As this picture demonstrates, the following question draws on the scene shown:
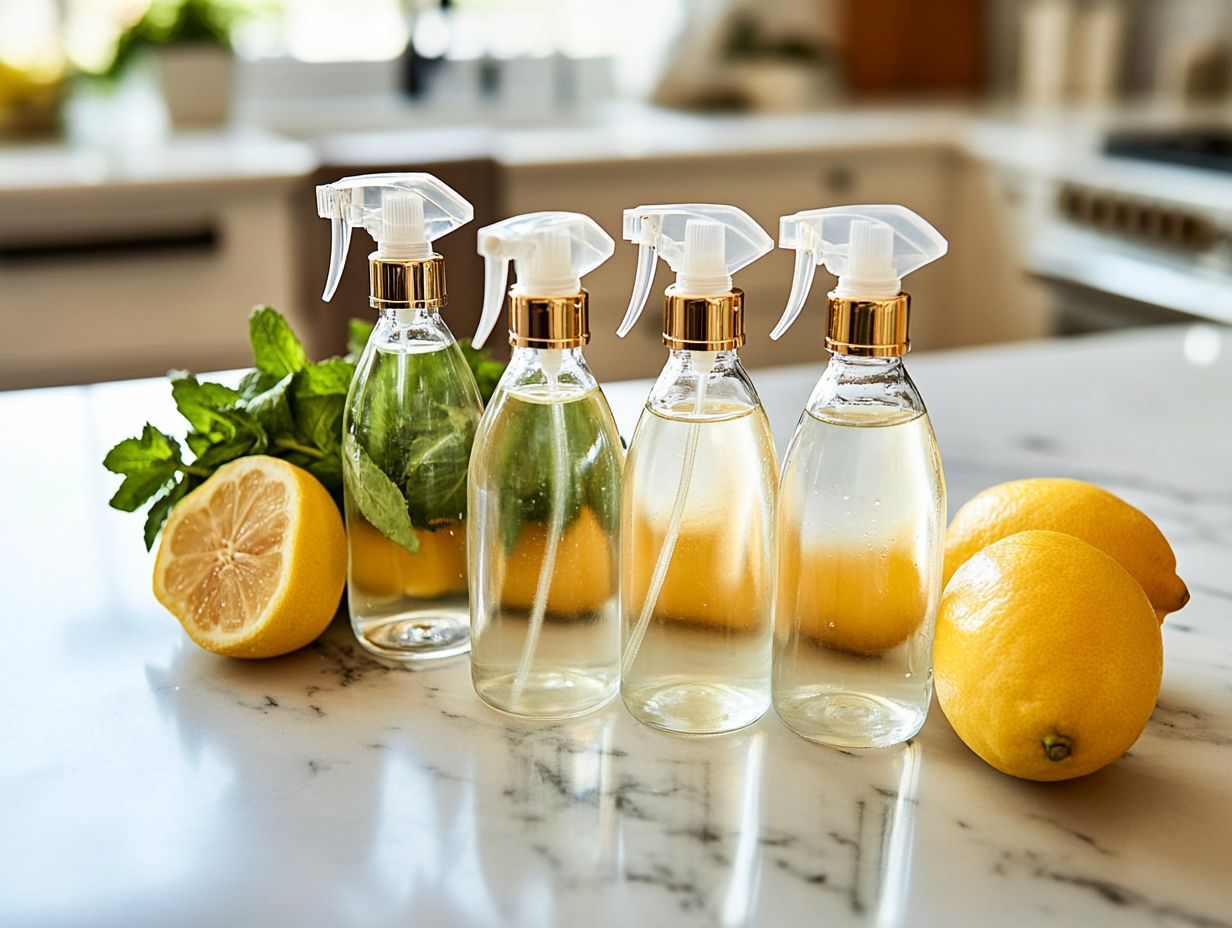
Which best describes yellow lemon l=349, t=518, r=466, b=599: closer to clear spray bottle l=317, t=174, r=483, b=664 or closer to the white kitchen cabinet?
clear spray bottle l=317, t=174, r=483, b=664

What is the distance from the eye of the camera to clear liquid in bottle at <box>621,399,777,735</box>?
65 centimetres

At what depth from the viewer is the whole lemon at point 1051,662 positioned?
60 cm

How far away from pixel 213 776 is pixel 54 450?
565mm

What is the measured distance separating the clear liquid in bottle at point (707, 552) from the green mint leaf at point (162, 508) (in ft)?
0.91

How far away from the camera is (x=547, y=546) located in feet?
2.21

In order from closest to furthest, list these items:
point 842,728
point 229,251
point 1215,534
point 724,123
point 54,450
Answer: point 842,728, point 1215,534, point 54,450, point 229,251, point 724,123

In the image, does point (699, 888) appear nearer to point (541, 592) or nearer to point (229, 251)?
point (541, 592)

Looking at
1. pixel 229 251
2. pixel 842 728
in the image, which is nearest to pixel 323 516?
pixel 842 728

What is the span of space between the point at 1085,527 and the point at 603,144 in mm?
2139

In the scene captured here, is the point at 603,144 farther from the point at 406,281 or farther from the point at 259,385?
the point at 406,281

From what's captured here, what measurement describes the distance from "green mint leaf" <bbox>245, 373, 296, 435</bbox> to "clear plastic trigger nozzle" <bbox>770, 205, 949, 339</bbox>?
32 cm

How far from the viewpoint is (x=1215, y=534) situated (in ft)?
3.11

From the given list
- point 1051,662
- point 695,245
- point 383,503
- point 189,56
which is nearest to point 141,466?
point 383,503

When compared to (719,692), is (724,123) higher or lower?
higher
